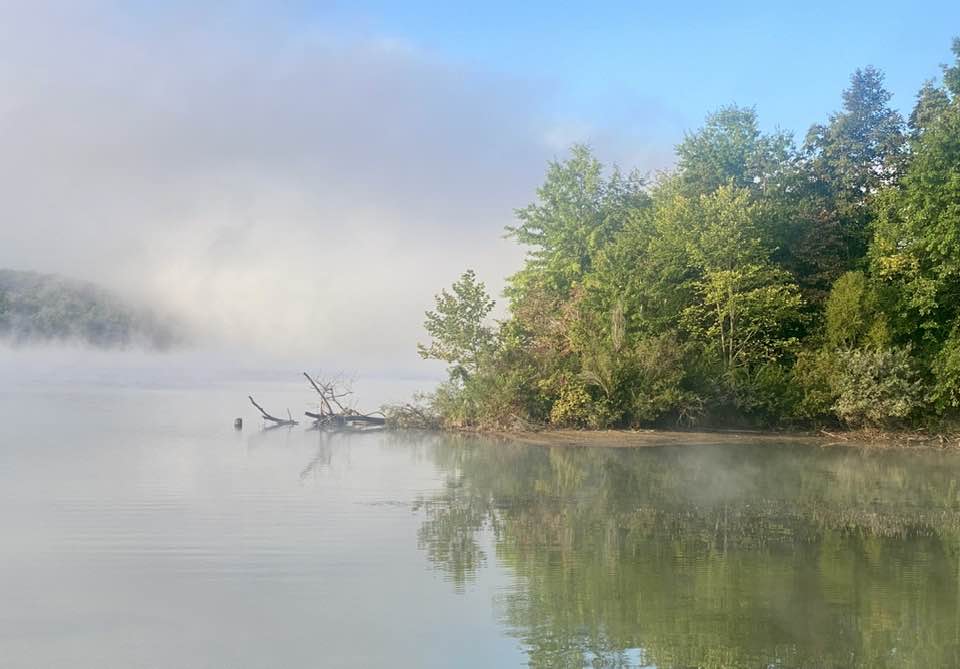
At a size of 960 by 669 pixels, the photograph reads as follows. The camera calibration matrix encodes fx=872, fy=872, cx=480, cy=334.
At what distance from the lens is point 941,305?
32.0m

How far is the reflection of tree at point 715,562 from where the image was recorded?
24.6ft

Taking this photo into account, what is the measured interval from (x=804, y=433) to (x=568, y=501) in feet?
62.6

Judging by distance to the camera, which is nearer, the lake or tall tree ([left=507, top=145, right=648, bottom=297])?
the lake

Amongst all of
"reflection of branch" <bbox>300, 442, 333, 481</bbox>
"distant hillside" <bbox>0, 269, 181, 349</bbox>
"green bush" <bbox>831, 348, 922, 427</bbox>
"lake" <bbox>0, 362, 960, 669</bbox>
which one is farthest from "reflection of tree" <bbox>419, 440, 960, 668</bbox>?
"distant hillside" <bbox>0, 269, 181, 349</bbox>

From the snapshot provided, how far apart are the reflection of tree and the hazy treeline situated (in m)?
10.0

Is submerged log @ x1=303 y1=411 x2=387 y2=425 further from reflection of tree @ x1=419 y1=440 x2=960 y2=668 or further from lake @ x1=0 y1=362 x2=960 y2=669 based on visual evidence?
reflection of tree @ x1=419 y1=440 x2=960 y2=668

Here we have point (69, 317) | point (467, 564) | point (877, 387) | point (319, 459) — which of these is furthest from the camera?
point (69, 317)

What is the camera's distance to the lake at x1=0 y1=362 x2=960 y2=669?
7.43 metres

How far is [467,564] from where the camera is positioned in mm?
10469

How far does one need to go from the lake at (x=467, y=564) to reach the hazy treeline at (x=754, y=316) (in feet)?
30.0

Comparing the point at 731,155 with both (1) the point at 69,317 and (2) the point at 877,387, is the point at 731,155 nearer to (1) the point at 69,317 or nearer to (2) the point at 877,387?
(2) the point at 877,387

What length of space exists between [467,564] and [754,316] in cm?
2498

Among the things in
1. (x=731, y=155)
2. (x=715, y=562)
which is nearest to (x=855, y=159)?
(x=731, y=155)

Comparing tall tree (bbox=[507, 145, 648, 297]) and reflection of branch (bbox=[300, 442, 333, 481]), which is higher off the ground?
tall tree (bbox=[507, 145, 648, 297])
